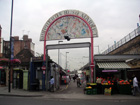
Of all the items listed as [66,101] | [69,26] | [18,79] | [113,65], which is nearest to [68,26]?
[69,26]

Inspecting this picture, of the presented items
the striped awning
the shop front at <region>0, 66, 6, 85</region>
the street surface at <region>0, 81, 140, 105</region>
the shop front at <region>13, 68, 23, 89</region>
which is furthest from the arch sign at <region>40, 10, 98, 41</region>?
the shop front at <region>0, 66, 6, 85</region>

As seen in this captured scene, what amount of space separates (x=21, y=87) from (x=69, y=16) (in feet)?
35.1

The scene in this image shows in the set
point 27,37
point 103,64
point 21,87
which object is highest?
point 27,37

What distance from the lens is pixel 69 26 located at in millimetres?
18703

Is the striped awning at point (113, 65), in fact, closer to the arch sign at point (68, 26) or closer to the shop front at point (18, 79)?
the arch sign at point (68, 26)

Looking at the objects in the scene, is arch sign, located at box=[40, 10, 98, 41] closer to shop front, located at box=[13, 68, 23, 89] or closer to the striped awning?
the striped awning

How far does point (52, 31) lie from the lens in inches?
754

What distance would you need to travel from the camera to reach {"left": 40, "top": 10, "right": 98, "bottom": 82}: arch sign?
59.8 ft

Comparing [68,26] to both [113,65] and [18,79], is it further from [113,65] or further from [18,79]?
[18,79]

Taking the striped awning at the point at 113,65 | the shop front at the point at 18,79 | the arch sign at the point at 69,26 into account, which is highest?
the arch sign at the point at 69,26

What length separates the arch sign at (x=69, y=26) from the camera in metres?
18.2

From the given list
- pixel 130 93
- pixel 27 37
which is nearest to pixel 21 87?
pixel 130 93

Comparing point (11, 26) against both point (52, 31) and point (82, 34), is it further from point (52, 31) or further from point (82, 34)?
point (82, 34)

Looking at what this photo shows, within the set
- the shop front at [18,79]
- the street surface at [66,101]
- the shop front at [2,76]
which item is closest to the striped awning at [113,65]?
the street surface at [66,101]
